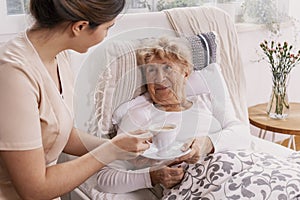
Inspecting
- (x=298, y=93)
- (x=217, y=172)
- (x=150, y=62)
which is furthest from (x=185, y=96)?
(x=298, y=93)

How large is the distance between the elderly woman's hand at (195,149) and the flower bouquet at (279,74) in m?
0.92

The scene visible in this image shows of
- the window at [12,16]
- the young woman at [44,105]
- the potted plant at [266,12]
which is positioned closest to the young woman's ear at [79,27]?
the young woman at [44,105]

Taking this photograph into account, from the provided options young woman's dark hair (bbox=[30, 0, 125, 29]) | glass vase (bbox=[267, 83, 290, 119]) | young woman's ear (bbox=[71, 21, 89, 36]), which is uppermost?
young woman's dark hair (bbox=[30, 0, 125, 29])

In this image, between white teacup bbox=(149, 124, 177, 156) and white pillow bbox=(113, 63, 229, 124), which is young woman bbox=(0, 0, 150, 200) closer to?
white teacup bbox=(149, 124, 177, 156)

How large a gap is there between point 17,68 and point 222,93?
103 centimetres

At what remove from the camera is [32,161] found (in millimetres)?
1082

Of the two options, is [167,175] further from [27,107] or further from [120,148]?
[27,107]

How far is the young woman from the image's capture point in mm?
1051

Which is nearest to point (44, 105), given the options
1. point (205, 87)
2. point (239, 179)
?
point (239, 179)

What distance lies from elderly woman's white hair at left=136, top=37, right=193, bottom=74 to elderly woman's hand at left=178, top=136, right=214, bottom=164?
10.8 inches

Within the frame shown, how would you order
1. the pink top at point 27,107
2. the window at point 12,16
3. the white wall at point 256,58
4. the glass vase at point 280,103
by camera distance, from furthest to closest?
the white wall at point 256,58 → the glass vase at point 280,103 → the window at point 12,16 → the pink top at point 27,107

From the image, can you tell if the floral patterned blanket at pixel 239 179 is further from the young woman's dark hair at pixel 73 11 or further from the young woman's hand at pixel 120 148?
the young woman's dark hair at pixel 73 11

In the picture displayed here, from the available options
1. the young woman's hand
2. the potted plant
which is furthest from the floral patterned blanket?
the potted plant

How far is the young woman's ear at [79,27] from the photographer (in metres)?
1.09
